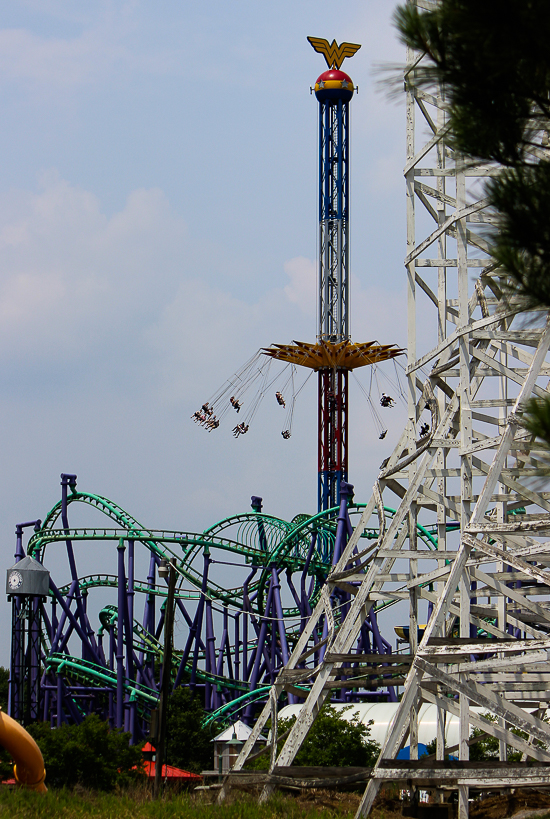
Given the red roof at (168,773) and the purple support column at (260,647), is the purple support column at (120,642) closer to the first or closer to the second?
the purple support column at (260,647)

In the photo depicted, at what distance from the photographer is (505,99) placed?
5.99 m

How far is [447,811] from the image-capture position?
1252 centimetres

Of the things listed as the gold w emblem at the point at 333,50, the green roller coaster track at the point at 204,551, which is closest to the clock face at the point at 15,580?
the green roller coaster track at the point at 204,551

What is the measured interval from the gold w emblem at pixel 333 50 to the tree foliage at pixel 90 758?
37.8m

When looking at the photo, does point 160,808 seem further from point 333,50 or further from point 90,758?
point 333,50

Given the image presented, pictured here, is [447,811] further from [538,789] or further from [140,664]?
[140,664]

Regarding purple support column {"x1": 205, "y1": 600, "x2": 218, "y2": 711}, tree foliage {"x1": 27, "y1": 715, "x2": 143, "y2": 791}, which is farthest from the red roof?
purple support column {"x1": 205, "y1": 600, "x2": 218, "y2": 711}

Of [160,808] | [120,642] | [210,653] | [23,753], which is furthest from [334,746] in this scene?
[210,653]

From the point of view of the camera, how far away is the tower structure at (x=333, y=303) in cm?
4578

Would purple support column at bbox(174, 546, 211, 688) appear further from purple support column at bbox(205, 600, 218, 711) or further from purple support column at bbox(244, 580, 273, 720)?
purple support column at bbox(244, 580, 273, 720)

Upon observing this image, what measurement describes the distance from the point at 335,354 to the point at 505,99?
39.8 meters

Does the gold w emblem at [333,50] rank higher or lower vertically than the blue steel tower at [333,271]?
higher

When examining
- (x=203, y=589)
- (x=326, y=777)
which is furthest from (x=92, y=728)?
(x=203, y=589)

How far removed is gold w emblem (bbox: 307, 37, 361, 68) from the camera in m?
50.5
